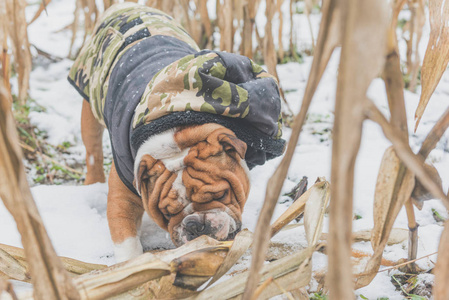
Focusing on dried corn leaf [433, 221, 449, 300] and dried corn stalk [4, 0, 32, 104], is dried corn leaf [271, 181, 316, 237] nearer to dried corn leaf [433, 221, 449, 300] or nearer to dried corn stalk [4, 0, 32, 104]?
dried corn leaf [433, 221, 449, 300]

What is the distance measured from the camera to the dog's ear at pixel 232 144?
186 centimetres

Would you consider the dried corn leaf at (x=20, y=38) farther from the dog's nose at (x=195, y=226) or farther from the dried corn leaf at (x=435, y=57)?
the dried corn leaf at (x=435, y=57)

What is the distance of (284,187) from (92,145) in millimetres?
1210

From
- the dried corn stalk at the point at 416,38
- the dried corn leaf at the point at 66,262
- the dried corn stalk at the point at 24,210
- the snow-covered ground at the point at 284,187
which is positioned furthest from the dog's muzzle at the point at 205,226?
the dried corn stalk at the point at 416,38

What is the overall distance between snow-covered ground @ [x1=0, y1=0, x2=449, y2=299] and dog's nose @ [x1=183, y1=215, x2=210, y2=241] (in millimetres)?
194

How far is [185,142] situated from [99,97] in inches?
29.4

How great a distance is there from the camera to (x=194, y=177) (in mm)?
1842

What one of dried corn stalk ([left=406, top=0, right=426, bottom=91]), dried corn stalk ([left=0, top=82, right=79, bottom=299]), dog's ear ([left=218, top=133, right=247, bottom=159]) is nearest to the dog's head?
dog's ear ([left=218, top=133, right=247, bottom=159])

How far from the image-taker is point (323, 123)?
3.50 metres

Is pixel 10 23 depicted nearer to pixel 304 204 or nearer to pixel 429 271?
pixel 304 204

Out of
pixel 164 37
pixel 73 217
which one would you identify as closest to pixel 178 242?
pixel 73 217

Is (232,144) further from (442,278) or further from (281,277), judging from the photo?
(442,278)

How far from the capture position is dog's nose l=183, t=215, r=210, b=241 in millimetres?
1759

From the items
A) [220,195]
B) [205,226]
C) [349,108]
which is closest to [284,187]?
[220,195]
